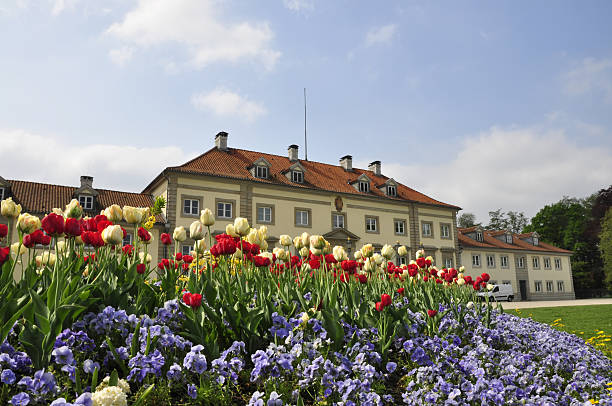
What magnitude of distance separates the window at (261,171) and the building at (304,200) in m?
0.07

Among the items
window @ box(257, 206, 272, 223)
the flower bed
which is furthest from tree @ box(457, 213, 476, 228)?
the flower bed

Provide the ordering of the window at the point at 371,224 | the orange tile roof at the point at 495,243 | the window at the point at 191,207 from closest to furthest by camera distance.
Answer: the window at the point at 191,207
the window at the point at 371,224
the orange tile roof at the point at 495,243

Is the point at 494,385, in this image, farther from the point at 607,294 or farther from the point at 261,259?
the point at 607,294

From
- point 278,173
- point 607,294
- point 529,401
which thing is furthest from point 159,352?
point 607,294

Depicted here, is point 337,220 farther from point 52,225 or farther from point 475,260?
point 52,225

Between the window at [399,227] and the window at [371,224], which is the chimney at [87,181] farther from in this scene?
the window at [399,227]

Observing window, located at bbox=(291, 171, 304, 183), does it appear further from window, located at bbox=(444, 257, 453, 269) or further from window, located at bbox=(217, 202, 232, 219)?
window, located at bbox=(444, 257, 453, 269)

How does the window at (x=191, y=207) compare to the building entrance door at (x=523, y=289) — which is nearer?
the window at (x=191, y=207)

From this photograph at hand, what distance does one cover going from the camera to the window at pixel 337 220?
3033 cm

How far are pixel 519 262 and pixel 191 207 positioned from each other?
112ft

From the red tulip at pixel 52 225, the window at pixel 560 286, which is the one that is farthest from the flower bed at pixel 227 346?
the window at pixel 560 286

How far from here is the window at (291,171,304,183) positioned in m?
30.0

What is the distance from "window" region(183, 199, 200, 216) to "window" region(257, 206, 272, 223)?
3864 millimetres

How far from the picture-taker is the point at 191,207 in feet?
83.3
